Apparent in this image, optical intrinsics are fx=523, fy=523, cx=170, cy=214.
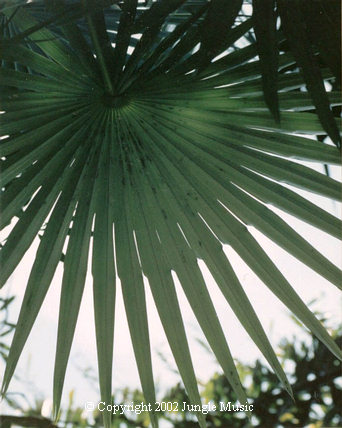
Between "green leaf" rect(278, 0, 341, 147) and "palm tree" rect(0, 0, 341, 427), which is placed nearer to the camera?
"green leaf" rect(278, 0, 341, 147)

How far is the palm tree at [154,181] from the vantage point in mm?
846

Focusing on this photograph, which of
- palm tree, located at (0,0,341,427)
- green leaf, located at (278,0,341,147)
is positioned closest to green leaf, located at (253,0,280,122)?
green leaf, located at (278,0,341,147)

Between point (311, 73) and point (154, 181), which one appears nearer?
point (311, 73)

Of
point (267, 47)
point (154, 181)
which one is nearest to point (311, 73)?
point (267, 47)

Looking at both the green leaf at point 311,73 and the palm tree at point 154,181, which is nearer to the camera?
the green leaf at point 311,73

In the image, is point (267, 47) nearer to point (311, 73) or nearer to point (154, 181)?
point (311, 73)

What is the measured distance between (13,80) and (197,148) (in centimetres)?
32

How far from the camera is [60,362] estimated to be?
Result: 3.11ft

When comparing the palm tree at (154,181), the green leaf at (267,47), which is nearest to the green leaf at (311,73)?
the green leaf at (267,47)

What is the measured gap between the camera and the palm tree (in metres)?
0.85

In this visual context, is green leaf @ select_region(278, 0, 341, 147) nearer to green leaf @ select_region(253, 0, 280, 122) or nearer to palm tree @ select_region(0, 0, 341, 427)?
green leaf @ select_region(253, 0, 280, 122)

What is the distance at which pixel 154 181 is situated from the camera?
0.95 meters

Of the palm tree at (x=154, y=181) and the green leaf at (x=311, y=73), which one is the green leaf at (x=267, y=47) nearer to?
the green leaf at (x=311, y=73)

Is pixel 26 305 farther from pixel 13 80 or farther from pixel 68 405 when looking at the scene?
pixel 68 405
